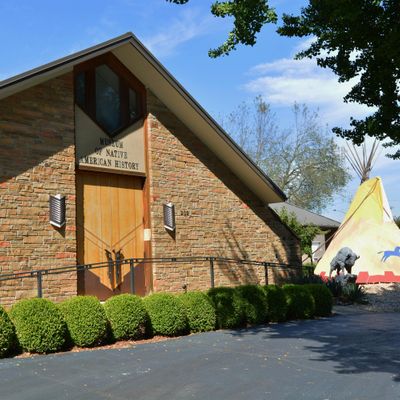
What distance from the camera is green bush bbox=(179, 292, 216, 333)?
10523 mm

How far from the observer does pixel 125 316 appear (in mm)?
9484

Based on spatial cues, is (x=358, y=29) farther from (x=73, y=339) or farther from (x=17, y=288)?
(x=17, y=288)

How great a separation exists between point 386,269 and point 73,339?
1530cm

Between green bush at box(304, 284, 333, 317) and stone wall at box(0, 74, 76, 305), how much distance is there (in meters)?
5.87

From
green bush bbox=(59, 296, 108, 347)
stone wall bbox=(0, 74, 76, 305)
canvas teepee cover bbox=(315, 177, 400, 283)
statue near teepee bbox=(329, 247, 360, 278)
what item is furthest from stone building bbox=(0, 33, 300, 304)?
canvas teepee cover bbox=(315, 177, 400, 283)

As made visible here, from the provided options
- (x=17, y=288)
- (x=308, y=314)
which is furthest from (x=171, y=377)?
(x=308, y=314)

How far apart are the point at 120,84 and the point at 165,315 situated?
6.37 meters

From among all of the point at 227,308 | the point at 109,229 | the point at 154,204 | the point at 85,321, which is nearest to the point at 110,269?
the point at 109,229

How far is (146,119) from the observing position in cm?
1394

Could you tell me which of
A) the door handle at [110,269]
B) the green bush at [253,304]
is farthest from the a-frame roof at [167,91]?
the green bush at [253,304]

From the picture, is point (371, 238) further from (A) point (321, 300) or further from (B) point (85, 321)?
(B) point (85, 321)

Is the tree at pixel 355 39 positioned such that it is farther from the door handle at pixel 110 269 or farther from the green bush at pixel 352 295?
the green bush at pixel 352 295

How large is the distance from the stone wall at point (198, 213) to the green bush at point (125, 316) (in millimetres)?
3670

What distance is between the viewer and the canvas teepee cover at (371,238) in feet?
68.9
